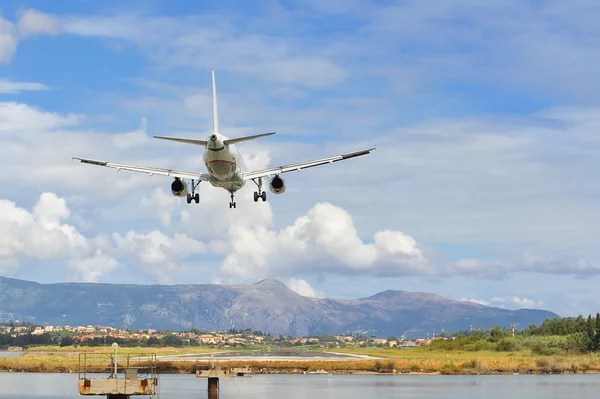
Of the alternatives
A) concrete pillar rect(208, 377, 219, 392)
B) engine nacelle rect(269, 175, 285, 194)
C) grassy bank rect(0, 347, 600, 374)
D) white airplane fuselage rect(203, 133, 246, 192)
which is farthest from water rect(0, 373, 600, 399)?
white airplane fuselage rect(203, 133, 246, 192)

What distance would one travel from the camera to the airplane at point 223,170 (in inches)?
3132

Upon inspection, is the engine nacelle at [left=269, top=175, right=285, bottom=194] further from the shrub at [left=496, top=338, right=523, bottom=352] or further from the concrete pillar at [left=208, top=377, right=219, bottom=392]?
the shrub at [left=496, top=338, right=523, bottom=352]

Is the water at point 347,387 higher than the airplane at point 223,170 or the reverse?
the reverse

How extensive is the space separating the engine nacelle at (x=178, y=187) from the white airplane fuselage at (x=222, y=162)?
2816 millimetres

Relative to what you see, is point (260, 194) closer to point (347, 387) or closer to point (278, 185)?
point (278, 185)

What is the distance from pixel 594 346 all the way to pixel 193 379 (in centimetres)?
6932

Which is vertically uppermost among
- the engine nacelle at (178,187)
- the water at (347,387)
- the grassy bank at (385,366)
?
the engine nacelle at (178,187)

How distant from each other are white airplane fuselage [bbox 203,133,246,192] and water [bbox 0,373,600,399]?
33609 millimetres

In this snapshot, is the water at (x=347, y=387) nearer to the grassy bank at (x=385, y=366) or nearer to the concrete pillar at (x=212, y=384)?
the grassy bank at (x=385, y=366)

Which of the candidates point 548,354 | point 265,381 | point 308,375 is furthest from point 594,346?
point 265,381

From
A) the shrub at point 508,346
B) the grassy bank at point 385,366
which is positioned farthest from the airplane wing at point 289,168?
the shrub at point 508,346

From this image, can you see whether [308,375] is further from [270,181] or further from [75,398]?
[270,181]

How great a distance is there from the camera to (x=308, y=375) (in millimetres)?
149875

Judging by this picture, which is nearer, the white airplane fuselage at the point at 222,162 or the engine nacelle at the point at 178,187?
the white airplane fuselage at the point at 222,162
